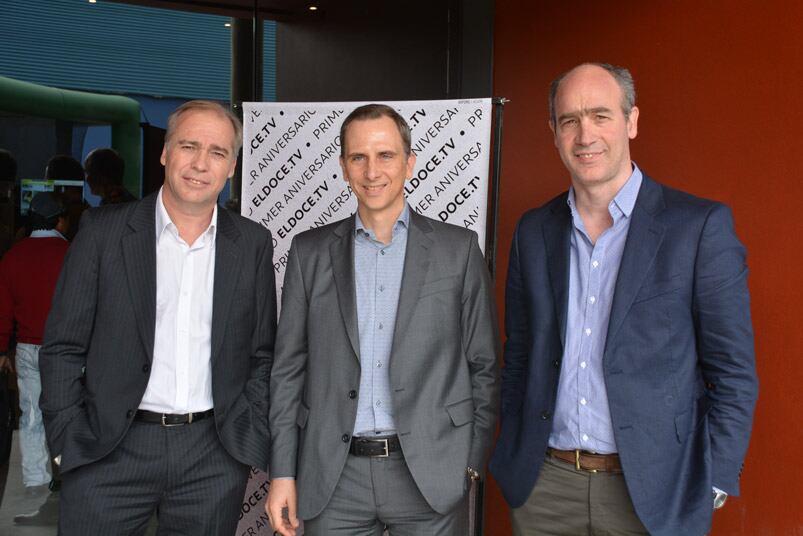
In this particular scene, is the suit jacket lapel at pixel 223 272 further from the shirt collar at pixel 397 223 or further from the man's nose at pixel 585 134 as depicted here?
the man's nose at pixel 585 134

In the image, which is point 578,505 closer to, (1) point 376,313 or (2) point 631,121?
(1) point 376,313

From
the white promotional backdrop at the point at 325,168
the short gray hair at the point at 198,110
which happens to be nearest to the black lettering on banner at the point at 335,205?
the white promotional backdrop at the point at 325,168

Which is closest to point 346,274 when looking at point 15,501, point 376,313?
point 376,313

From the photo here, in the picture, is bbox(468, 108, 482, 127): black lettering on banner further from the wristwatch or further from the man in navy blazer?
the wristwatch

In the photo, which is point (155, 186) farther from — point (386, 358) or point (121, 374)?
point (386, 358)

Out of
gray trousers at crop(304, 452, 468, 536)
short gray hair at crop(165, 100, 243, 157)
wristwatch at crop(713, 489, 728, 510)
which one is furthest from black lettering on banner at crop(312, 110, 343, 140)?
wristwatch at crop(713, 489, 728, 510)

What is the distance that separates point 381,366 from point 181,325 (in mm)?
653

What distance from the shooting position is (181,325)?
255cm

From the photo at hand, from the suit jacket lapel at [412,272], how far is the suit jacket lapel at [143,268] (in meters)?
0.75

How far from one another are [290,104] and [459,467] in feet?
6.88

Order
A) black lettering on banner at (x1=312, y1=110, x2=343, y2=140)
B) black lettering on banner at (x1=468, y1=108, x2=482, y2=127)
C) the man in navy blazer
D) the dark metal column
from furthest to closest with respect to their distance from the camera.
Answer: the dark metal column
black lettering on banner at (x1=312, y1=110, x2=343, y2=140)
black lettering on banner at (x1=468, y1=108, x2=482, y2=127)
the man in navy blazer

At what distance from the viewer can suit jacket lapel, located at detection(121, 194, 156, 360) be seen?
2.49m

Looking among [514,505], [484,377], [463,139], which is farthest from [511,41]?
[514,505]

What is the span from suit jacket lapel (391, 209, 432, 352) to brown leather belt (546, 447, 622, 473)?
58 cm
